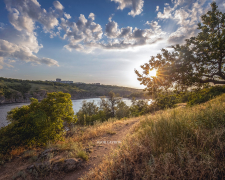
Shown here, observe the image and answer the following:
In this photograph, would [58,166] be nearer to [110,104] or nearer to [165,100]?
[165,100]

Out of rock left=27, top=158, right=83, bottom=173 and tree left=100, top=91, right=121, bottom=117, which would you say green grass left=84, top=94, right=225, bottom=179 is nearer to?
rock left=27, top=158, right=83, bottom=173

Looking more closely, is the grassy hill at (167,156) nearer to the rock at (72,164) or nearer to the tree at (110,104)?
the rock at (72,164)

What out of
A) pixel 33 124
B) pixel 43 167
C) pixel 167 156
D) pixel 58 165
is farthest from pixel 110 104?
pixel 167 156

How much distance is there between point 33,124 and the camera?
727 cm

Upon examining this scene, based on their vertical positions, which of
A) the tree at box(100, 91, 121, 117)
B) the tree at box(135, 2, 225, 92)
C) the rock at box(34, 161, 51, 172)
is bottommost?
the tree at box(100, 91, 121, 117)

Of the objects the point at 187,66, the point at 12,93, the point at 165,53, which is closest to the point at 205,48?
the point at 187,66

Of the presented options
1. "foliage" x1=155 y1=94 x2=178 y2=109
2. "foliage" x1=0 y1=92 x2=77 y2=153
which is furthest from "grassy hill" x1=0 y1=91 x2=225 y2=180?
"foliage" x1=155 y1=94 x2=178 y2=109

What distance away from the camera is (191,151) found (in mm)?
2564

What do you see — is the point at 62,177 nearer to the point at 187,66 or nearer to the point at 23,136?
the point at 23,136

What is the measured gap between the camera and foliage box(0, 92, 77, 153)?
22.5 feet

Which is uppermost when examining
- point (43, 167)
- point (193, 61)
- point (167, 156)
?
point (193, 61)

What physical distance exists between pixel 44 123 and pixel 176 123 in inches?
324

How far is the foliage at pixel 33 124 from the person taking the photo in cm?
686

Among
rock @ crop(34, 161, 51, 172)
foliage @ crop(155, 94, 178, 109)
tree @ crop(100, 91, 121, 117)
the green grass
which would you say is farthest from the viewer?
tree @ crop(100, 91, 121, 117)
